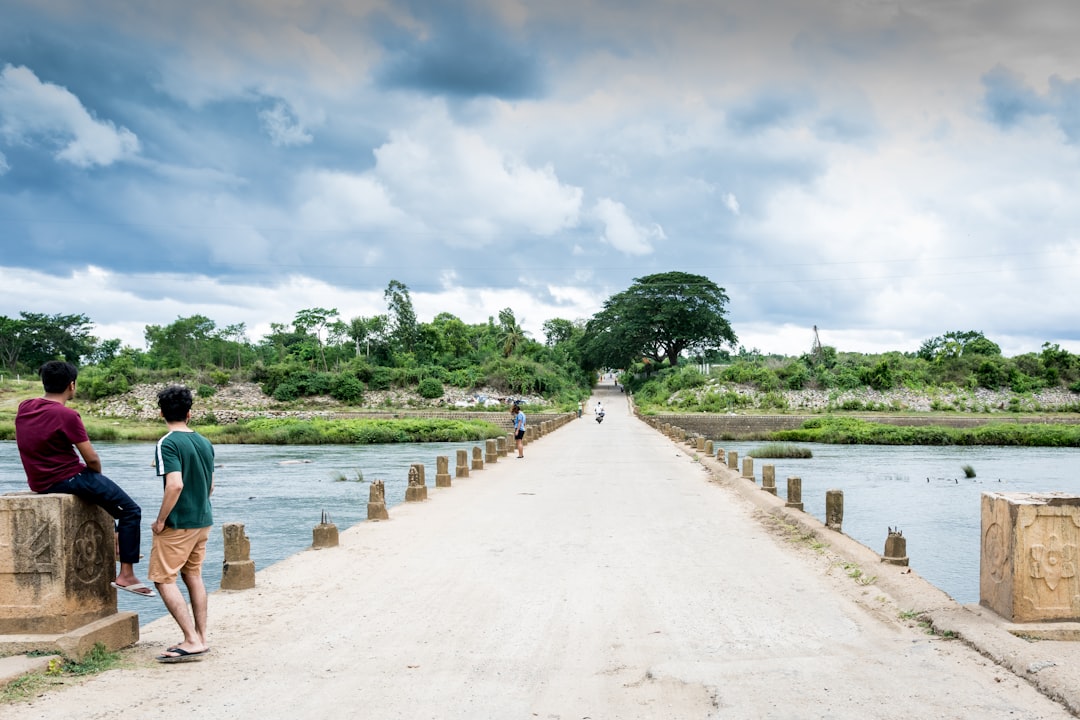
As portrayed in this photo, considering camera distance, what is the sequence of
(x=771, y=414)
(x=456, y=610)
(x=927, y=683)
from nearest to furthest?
(x=927, y=683)
(x=456, y=610)
(x=771, y=414)

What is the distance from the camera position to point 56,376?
5.48 metres

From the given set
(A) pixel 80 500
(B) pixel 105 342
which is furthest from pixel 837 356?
(B) pixel 105 342

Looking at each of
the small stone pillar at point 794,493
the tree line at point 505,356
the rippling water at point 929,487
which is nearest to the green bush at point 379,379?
the tree line at point 505,356

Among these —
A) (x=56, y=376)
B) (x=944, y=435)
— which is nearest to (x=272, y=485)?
(x=56, y=376)

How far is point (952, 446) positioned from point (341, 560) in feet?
130

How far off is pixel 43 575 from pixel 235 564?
9.02 ft

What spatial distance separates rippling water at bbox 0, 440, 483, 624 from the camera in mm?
14298

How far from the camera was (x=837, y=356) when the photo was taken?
2584 inches

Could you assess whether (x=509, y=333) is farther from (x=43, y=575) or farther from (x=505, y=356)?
(x=43, y=575)

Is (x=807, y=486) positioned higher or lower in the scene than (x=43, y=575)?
lower

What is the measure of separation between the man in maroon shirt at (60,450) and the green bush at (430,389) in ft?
197

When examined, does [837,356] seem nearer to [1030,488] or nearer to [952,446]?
[952,446]

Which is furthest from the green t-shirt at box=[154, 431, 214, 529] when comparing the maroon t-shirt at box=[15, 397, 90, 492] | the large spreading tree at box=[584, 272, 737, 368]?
the large spreading tree at box=[584, 272, 737, 368]

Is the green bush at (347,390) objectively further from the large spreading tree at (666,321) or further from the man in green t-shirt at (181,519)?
the man in green t-shirt at (181,519)
